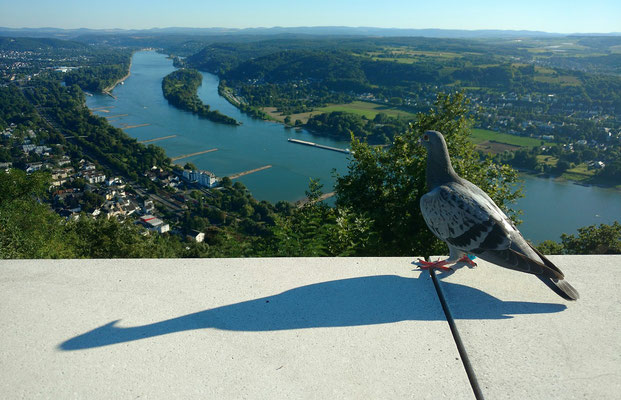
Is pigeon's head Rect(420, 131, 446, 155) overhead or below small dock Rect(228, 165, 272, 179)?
overhead

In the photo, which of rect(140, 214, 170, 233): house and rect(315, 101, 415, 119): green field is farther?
rect(315, 101, 415, 119): green field

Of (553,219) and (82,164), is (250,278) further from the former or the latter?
(82,164)

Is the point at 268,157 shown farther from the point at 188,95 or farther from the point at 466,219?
the point at 466,219

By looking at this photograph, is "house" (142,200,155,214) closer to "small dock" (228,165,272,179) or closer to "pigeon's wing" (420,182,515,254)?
"small dock" (228,165,272,179)

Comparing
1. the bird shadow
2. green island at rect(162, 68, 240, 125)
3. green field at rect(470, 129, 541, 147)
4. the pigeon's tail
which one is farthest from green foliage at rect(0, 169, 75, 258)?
green island at rect(162, 68, 240, 125)

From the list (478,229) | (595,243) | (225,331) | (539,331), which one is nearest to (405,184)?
(478,229)

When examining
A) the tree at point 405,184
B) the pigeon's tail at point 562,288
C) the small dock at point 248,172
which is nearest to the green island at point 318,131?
the tree at point 405,184
